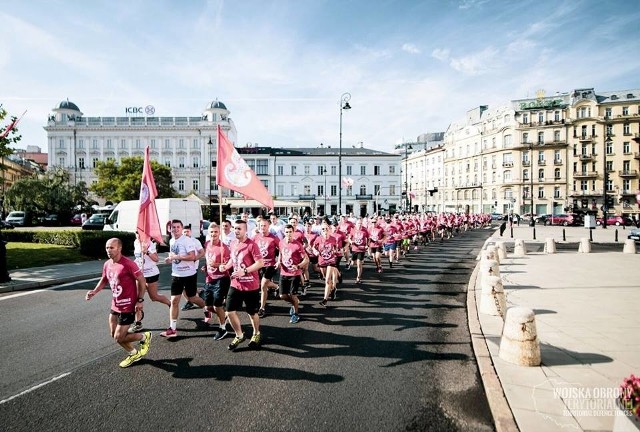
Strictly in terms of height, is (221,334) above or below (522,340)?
below

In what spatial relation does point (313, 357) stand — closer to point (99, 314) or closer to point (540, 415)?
point (540, 415)

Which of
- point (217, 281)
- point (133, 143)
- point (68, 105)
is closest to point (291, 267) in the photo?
point (217, 281)

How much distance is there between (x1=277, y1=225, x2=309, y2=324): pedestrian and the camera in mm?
7883

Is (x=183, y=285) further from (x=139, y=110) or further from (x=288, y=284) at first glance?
(x=139, y=110)

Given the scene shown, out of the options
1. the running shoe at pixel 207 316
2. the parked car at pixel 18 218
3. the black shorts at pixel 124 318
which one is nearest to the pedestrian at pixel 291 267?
the running shoe at pixel 207 316

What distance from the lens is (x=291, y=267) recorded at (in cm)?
792

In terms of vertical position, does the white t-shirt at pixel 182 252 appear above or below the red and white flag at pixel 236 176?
below

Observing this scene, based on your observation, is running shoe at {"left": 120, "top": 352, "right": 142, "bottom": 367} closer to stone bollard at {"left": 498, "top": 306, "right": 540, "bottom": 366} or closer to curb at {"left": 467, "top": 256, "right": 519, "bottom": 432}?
curb at {"left": 467, "top": 256, "right": 519, "bottom": 432}

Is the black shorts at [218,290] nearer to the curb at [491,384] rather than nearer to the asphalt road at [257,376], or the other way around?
the asphalt road at [257,376]

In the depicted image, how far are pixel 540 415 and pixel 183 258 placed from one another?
5.87m

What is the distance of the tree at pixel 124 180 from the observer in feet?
156

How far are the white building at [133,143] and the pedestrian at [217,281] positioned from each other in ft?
228

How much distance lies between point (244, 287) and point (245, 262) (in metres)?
0.42

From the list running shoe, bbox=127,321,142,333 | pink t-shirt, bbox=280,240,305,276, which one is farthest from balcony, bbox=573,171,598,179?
running shoe, bbox=127,321,142,333
